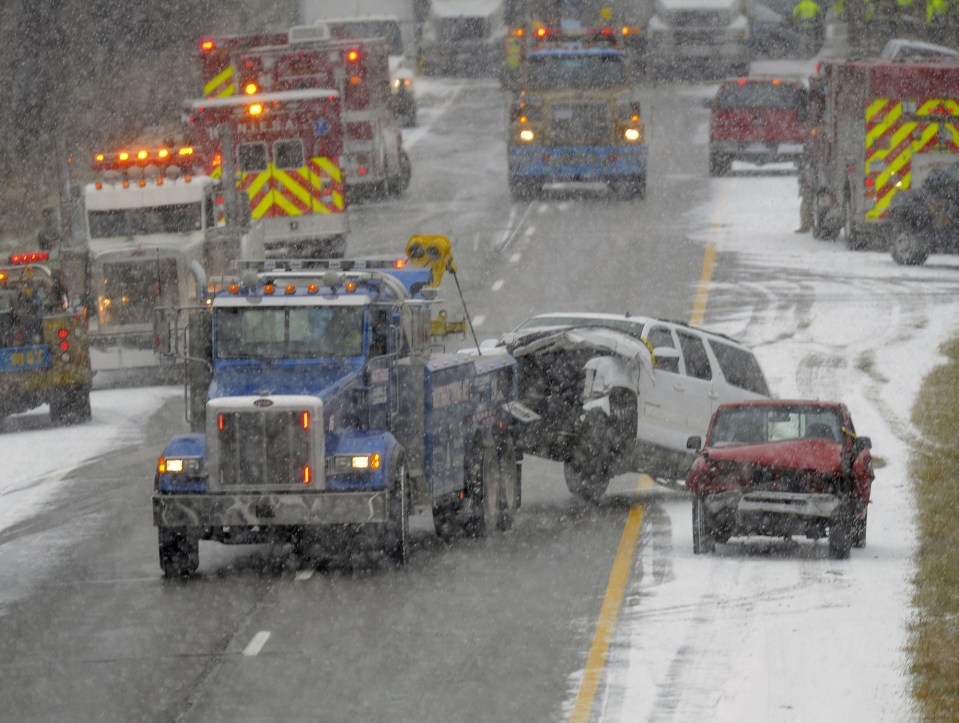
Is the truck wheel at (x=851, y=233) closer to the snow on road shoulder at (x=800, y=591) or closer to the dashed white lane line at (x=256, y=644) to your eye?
the snow on road shoulder at (x=800, y=591)

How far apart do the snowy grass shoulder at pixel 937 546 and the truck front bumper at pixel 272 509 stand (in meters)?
Answer: 4.26

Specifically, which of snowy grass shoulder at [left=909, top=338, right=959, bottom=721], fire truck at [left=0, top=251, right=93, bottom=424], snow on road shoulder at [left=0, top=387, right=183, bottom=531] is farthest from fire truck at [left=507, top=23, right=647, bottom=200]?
fire truck at [left=0, top=251, right=93, bottom=424]

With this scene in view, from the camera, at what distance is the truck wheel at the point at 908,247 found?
34.2 m

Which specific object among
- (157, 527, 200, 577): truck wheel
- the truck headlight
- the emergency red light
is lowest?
(157, 527, 200, 577): truck wheel

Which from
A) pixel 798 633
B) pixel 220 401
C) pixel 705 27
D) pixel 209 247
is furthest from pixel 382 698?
pixel 705 27

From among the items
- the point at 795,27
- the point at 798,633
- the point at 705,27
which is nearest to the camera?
the point at 798,633

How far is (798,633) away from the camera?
14312 millimetres

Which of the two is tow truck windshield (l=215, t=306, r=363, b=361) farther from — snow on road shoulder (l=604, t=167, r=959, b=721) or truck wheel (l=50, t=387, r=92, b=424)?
truck wheel (l=50, t=387, r=92, b=424)

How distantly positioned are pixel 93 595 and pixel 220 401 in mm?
1804

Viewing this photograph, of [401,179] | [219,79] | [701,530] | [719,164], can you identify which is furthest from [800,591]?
[719,164]

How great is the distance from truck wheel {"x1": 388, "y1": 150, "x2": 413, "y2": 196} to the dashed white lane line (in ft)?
94.4

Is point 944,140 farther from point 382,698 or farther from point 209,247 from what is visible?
point 382,698

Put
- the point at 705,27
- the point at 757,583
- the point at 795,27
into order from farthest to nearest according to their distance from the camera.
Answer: the point at 795,27 < the point at 705,27 < the point at 757,583

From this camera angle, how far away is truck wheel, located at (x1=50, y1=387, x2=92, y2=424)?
83.7ft
